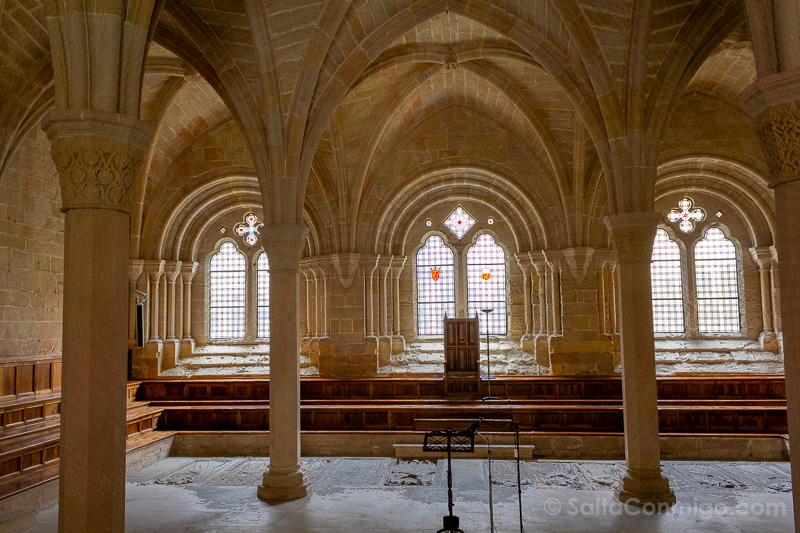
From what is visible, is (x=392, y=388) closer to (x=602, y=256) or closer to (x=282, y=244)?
(x=602, y=256)

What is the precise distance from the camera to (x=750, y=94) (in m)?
4.52

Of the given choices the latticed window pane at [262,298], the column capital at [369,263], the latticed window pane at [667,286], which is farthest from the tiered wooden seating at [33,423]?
the latticed window pane at [667,286]

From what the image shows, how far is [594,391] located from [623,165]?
633 centimetres

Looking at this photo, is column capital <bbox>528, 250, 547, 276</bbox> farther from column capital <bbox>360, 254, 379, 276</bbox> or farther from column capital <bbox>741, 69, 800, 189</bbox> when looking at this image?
column capital <bbox>741, 69, 800, 189</bbox>

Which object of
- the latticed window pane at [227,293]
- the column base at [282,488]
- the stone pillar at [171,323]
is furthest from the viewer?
the latticed window pane at [227,293]

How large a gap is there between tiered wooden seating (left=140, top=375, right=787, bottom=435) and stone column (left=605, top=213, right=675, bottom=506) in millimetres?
3131

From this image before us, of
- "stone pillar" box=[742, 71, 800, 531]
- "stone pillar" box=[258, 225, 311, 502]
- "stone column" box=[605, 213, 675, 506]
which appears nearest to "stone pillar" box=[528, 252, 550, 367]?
"stone column" box=[605, 213, 675, 506]

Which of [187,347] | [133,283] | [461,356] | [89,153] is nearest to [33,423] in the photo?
[133,283]

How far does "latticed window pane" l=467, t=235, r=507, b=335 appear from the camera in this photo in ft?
52.6

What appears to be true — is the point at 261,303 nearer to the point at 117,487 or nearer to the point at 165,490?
the point at 165,490

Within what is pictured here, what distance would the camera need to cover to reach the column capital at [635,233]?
8.09 metres

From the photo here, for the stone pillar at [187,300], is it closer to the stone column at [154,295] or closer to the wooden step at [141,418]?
the stone column at [154,295]

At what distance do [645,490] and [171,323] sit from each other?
1138 cm

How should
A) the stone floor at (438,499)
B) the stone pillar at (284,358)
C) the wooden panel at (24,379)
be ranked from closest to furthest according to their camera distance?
the stone floor at (438,499)
the stone pillar at (284,358)
the wooden panel at (24,379)
